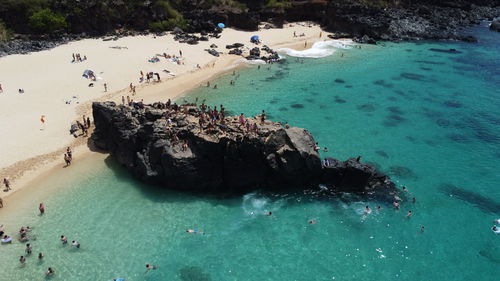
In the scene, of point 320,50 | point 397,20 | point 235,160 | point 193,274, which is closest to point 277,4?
point 320,50

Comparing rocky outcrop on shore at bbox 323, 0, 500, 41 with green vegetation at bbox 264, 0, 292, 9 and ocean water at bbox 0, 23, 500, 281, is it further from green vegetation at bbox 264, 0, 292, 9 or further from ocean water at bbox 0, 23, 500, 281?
ocean water at bbox 0, 23, 500, 281

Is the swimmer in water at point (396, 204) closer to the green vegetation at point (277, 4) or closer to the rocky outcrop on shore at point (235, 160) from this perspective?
the rocky outcrop on shore at point (235, 160)

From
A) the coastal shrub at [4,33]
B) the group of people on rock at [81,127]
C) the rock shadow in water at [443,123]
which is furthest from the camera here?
the coastal shrub at [4,33]

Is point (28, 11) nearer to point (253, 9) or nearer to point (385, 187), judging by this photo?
point (253, 9)

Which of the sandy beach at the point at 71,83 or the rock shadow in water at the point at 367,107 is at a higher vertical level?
the sandy beach at the point at 71,83

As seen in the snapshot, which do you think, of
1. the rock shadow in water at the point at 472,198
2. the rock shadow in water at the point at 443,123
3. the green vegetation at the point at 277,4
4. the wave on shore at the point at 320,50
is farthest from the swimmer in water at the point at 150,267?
the green vegetation at the point at 277,4

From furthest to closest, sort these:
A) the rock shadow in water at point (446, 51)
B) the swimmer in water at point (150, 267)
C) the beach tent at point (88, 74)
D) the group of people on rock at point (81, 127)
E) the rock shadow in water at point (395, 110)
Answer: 1. the rock shadow in water at point (446, 51)
2. the beach tent at point (88, 74)
3. the rock shadow in water at point (395, 110)
4. the group of people on rock at point (81, 127)
5. the swimmer in water at point (150, 267)

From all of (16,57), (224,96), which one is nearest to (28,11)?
(16,57)
